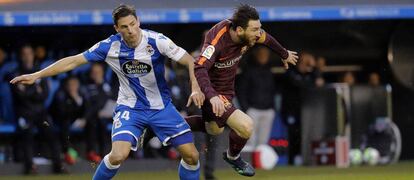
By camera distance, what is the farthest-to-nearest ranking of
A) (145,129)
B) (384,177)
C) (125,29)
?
(384,177)
(145,129)
(125,29)

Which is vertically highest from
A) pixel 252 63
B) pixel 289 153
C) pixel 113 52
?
pixel 113 52

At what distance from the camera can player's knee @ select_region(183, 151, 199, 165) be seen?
1091cm

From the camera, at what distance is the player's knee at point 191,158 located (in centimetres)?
1091

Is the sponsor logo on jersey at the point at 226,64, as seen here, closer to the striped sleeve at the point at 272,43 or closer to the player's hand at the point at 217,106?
the striped sleeve at the point at 272,43

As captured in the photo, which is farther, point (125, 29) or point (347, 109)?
point (347, 109)

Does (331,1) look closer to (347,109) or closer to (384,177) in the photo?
(347,109)

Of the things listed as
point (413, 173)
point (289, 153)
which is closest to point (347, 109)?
point (289, 153)

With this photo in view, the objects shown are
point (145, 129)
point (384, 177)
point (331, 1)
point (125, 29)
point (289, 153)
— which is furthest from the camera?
point (289, 153)

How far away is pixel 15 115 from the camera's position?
17.7 meters

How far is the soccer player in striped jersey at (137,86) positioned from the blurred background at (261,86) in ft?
15.6

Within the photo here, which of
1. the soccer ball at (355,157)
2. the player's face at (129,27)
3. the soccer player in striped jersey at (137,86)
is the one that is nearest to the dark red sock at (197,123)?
the soccer player in striped jersey at (137,86)

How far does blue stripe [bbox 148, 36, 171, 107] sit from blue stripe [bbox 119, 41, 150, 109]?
0.57 ft

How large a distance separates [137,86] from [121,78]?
200 millimetres

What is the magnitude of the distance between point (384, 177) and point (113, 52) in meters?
5.09
